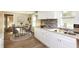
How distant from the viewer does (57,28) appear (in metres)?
1.94

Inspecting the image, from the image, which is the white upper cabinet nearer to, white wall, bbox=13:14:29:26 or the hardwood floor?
white wall, bbox=13:14:29:26

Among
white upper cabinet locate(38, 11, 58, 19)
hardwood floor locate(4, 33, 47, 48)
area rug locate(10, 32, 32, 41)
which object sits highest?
white upper cabinet locate(38, 11, 58, 19)

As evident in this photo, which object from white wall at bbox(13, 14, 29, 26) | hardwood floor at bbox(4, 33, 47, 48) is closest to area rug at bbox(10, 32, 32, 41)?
hardwood floor at bbox(4, 33, 47, 48)

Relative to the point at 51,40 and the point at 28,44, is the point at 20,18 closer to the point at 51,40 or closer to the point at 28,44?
the point at 28,44

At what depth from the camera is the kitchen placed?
1896mm

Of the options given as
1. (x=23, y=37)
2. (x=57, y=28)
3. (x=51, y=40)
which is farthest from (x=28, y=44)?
(x=57, y=28)

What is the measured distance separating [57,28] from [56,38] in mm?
140

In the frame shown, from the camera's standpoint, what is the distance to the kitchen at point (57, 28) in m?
1.90

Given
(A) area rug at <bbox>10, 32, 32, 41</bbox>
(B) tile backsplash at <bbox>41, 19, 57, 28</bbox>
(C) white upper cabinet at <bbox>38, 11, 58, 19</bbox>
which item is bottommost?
(A) area rug at <bbox>10, 32, 32, 41</bbox>

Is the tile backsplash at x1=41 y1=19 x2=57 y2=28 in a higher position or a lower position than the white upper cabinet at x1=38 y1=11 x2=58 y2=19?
lower

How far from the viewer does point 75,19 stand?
Result: 6.23 feet

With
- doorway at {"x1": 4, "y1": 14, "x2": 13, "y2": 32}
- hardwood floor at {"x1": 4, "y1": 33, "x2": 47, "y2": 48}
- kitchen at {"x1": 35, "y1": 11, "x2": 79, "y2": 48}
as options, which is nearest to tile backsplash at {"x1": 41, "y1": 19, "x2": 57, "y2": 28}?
kitchen at {"x1": 35, "y1": 11, "x2": 79, "y2": 48}

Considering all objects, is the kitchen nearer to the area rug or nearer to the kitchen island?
the kitchen island
